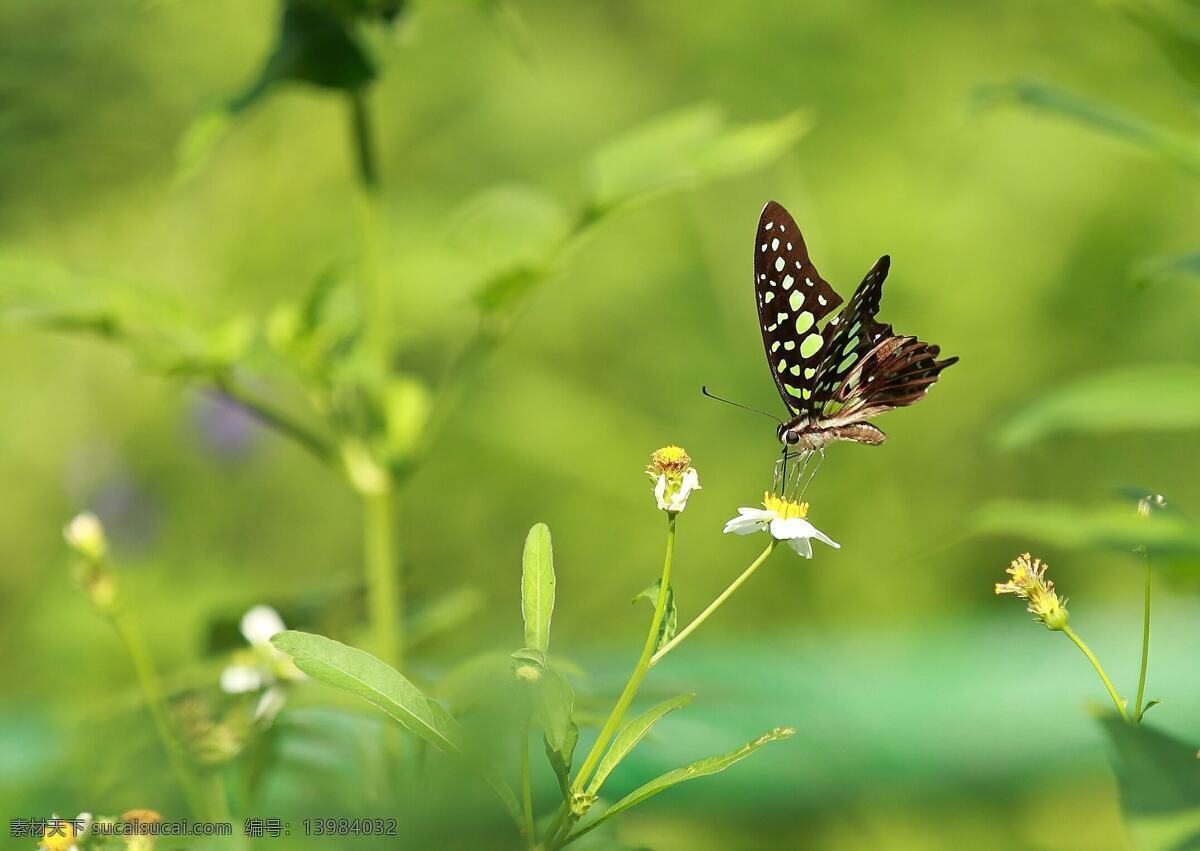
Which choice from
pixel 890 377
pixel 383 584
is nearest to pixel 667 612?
pixel 890 377

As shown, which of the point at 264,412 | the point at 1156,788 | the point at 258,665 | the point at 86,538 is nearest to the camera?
the point at 1156,788

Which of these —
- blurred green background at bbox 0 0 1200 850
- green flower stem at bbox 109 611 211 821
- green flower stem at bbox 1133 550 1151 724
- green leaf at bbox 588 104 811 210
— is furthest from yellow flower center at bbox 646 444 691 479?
blurred green background at bbox 0 0 1200 850

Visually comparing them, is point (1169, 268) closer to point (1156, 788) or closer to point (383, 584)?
point (1156, 788)

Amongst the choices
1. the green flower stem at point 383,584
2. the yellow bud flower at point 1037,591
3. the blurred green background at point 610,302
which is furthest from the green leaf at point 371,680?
the blurred green background at point 610,302

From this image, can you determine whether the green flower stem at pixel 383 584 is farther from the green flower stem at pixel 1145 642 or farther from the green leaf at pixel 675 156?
the green flower stem at pixel 1145 642

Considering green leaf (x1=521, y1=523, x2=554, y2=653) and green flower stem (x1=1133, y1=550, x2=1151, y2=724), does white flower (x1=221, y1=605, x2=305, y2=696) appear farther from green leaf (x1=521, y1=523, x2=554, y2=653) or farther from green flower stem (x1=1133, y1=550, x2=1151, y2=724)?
green flower stem (x1=1133, y1=550, x2=1151, y2=724)
